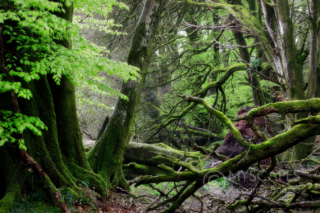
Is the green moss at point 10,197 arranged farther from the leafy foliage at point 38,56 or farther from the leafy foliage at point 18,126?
the leafy foliage at point 18,126

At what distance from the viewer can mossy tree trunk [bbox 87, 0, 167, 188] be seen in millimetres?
5438

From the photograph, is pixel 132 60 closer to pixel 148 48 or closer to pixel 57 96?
pixel 148 48

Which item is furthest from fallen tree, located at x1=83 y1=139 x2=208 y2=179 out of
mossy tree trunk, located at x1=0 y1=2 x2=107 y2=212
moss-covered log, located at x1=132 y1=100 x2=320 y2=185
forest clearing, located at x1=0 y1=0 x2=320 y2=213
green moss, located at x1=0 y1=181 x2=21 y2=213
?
moss-covered log, located at x1=132 y1=100 x2=320 y2=185

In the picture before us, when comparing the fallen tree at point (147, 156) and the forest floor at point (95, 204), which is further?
the fallen tree at point (147, 156)

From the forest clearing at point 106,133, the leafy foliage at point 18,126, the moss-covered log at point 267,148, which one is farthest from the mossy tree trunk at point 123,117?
the moss-covered log at point 267,148

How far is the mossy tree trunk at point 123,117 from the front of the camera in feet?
17.8

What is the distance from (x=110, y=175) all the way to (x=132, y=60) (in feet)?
9.76

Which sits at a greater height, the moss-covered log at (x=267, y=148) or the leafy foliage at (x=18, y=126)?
the leafy foliage at (x=18, y=126)

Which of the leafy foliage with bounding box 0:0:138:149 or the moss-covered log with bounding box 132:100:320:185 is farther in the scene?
the leafy foliage with bounding box 0:0:138:149

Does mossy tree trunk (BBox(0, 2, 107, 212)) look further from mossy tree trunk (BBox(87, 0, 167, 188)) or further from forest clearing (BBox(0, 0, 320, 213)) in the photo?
mossy tree trunk (BBox(87, 0, 167, 188))

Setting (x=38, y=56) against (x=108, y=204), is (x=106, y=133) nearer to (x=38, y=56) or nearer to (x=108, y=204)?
(x=108, y=204)

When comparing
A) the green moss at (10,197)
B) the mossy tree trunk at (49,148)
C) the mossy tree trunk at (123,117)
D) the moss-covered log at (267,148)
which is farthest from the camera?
the mossy tree trunk at (123,117)

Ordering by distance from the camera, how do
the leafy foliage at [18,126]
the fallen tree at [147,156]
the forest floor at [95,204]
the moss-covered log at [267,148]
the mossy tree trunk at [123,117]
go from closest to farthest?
the moss-covered log at [267,148], the leafy foliage at [18,126], the forest floor at [95,204], the mossy tree trunk at [123,117], the fallen tree at [147,156]

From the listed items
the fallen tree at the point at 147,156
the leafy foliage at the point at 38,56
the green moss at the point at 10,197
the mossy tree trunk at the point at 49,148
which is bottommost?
the fallen tree at the point at 147,156
